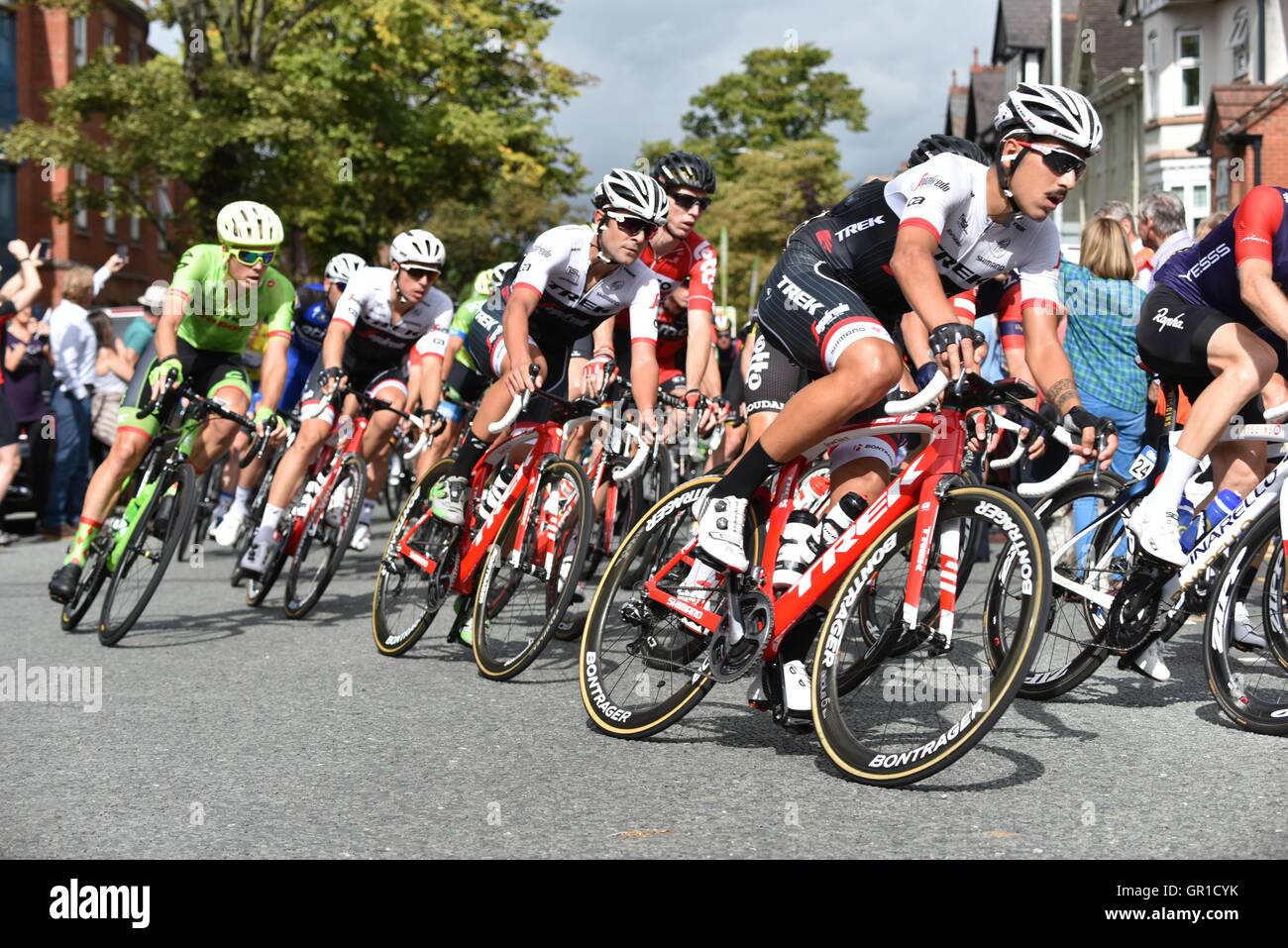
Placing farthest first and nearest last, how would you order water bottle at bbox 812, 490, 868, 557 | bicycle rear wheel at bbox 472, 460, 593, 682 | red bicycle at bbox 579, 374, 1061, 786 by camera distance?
bicycle rear wheel at bbox 472, 460, 593, 682 → water bottle at bbox 812, 490, 868, 557 → red bicycle at bbox 579, 374, 1061, 786

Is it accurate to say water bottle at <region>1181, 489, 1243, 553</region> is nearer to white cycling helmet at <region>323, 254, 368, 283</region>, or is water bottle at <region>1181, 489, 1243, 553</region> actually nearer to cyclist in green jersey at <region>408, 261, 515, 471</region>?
cyclist in green jersey at <region>408, 261, 515, 471</region>

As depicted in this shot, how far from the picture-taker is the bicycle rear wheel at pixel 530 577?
6.91m

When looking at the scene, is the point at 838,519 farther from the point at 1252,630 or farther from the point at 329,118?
the point at 329,118

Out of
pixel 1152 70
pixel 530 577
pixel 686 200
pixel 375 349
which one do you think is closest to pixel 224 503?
pixel 375 349

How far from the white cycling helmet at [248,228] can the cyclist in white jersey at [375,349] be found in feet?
2.20

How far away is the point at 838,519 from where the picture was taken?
541 cm

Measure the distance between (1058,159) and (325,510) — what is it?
5163 mm

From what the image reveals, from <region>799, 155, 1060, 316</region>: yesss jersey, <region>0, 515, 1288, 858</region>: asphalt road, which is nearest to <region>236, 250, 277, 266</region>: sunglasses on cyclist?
<region>0, 515, 1288, 858</region>: asphalt road

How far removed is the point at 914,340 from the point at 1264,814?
6.23 feet

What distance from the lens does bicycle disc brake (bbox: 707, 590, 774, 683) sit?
5422 mm

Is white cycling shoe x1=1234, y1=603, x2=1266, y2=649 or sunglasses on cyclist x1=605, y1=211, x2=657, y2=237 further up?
sunglasses on cyclist x1=605, y1=211, x2=657, y2=237

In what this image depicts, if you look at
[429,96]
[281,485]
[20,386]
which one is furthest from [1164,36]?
[281,485]

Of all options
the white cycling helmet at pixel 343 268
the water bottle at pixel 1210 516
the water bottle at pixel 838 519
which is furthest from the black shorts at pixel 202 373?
the water bottle at pixel 1210 516
